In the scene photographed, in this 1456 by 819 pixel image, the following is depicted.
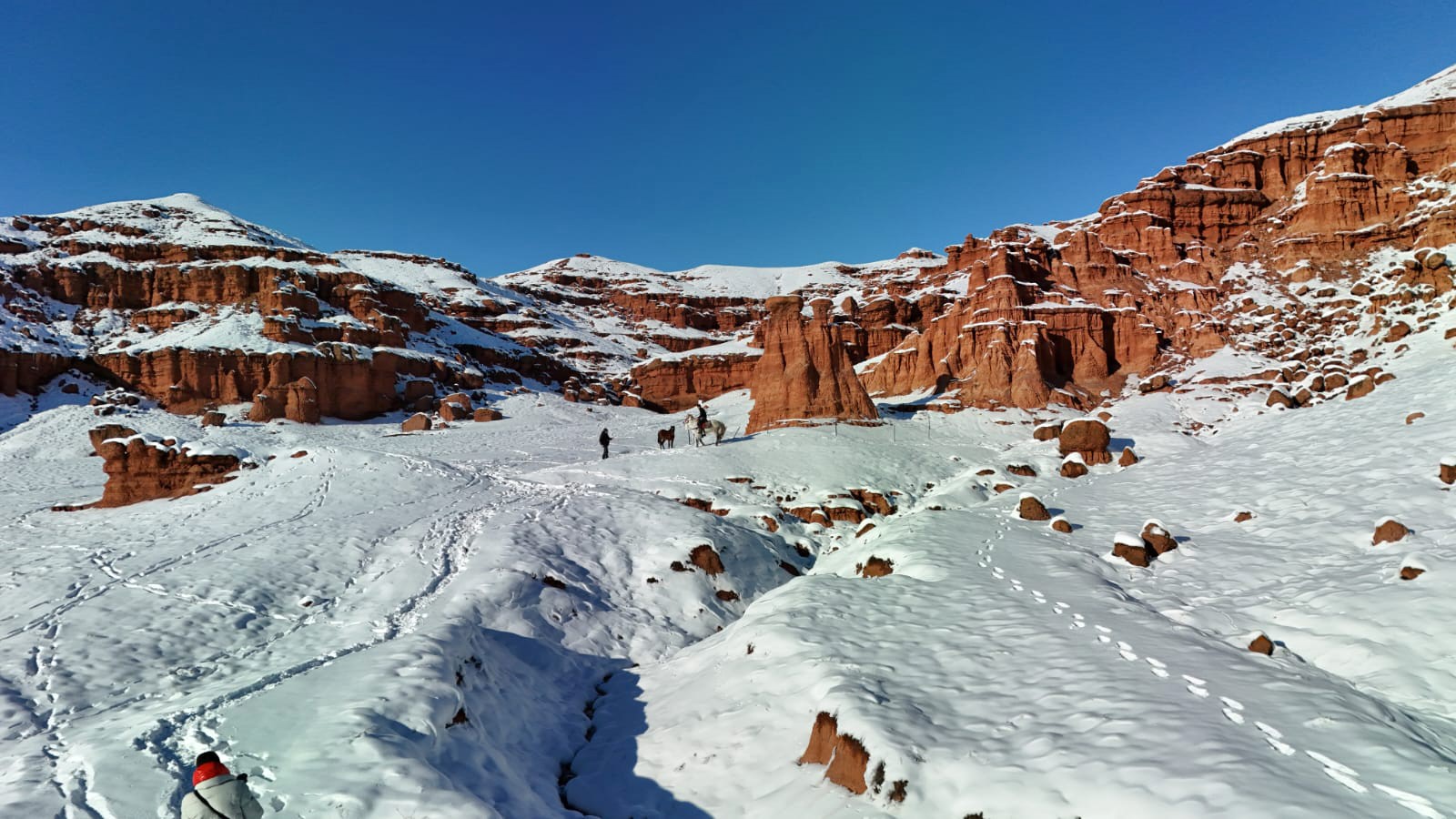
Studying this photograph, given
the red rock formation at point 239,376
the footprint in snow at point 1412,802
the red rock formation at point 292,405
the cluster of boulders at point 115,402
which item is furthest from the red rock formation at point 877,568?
the cluster of boulders at point 115,402

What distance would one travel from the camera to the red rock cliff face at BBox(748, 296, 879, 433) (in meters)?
42.2

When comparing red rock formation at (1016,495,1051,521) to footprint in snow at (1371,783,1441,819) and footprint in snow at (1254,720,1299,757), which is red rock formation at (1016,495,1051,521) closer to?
footprint in snow at (1254,720,1299,757)

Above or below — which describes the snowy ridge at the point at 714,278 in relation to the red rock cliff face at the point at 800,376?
above

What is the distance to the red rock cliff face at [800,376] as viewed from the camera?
42.2 m

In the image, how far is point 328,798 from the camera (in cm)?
672

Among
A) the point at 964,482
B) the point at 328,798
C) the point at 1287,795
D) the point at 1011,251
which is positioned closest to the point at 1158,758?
the point at 1287,795

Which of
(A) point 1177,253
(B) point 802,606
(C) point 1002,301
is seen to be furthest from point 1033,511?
(A) point 1177,253

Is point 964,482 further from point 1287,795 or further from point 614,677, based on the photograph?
point 1287,795

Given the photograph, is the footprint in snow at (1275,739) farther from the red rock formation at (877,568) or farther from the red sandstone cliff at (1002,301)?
the red sandstone cliff at (1002,301)

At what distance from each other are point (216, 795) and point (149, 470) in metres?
27.4

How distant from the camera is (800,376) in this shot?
4250 centimetres

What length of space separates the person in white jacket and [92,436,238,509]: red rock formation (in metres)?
25.8

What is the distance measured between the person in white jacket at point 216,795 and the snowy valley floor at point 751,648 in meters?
1.56

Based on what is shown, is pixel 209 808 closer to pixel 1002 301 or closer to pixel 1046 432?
pixel 1046 432
